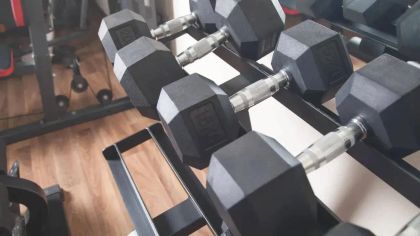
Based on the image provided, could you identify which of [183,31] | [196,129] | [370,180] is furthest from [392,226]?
[183,31]

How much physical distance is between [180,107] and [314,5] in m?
0.39

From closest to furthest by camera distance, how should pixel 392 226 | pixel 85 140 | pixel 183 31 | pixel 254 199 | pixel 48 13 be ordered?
pixel 254 199, pixel 392 226, pixel 183 31, pixel 85 140, pixel 48 13

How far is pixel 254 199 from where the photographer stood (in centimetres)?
42

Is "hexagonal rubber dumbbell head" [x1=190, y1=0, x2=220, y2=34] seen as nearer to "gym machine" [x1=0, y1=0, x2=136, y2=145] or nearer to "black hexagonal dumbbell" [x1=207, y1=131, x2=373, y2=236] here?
"black hexagonal dumbbell" [x1=207, y1=131, x2=373, y2=236]

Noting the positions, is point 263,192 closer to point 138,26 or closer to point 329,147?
point 329,147

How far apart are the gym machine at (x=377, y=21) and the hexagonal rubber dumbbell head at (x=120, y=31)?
0.36 meters

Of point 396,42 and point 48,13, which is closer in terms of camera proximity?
point 396,42

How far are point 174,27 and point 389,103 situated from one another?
21.0 inches

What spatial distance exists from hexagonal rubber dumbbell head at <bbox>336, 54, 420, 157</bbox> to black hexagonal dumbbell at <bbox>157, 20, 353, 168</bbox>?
71 millimetres

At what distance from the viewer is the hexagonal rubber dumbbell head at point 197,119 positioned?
55 cm

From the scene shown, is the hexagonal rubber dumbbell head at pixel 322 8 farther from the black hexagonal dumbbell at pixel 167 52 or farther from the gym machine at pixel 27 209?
the gym machine at pixel 27 209

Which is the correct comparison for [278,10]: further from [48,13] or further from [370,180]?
[48,13]

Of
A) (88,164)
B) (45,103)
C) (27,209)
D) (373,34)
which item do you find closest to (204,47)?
(373,34)

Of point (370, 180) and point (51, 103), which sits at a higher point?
point (370, 180)
